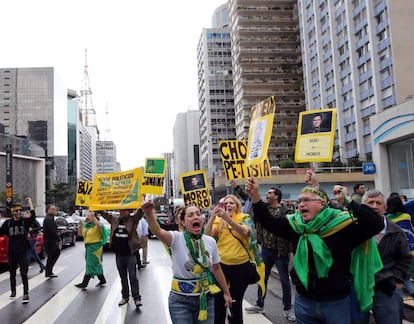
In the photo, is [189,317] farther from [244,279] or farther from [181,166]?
[181,166]

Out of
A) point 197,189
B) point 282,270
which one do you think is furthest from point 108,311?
point 197,189

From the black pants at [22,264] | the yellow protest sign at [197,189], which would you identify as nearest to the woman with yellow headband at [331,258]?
the black pants at [22,264]

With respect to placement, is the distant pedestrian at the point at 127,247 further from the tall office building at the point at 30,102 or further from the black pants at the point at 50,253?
the tall office building at the point at 30,102

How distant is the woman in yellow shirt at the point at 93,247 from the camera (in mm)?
9781

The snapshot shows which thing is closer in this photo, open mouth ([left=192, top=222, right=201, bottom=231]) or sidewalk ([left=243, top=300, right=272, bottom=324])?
open mouth ([left=192, top=222, right=201, bottom=231])

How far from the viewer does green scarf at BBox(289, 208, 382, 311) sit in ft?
11.3

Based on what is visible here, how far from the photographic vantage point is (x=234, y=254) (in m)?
5.23

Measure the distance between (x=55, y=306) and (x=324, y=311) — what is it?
20.2 feet

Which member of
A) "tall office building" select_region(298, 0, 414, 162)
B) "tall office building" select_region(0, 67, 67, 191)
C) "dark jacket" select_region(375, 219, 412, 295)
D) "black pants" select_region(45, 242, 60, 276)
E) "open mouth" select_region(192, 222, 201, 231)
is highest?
"tall office building" select_region(0, 67, 67, 191)

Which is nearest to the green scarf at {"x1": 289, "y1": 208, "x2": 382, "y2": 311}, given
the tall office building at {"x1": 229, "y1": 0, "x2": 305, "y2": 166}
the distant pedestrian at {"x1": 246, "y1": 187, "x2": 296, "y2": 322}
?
the distant pedestrian at {"x1": 246, "y1": 187, "x2": 296, "y2": 322}

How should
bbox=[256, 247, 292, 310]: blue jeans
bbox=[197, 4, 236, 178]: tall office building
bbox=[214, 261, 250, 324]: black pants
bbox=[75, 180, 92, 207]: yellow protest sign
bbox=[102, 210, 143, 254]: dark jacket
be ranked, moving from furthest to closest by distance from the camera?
1. bbox=[197, 4, 236, 178]: tall office building
2. bbox=[75, 180, 92, 207]: yellow protest sign
3. bbox=[102, 210, 143, 254]: dark jacket
4. bbox=[256, 247, 292, 310]: blue jeans
5. bbox=[214, 261, 250, 324]: black pants

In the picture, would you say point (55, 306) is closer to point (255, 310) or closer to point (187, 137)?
point (255, 310)

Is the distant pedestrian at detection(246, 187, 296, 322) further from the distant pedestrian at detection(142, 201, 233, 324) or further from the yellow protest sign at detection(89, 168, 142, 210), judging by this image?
the distant pedestrian at detection(142, 201, 233, 324)

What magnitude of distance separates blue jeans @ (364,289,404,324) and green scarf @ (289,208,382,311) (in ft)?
1.51
